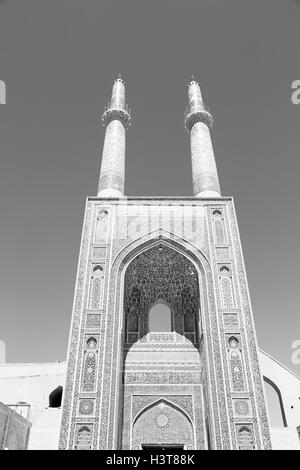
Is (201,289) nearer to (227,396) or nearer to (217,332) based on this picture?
(217,332)

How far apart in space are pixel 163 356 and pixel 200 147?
7560 millimetres

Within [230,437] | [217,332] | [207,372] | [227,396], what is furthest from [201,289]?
[230,437]

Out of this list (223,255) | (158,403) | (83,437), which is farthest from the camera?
(223,255)

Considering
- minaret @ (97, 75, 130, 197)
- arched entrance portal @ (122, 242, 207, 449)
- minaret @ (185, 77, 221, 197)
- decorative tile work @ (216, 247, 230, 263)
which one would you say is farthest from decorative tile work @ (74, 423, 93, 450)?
minaret @ (185, 77, 221, 197)

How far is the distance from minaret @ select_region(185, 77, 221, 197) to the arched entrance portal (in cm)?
291

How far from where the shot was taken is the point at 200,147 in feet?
44.5

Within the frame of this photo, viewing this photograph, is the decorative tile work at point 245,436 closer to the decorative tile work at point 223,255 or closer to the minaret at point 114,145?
the decorative tile work at point 223,255

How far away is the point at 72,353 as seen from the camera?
8.80 meters

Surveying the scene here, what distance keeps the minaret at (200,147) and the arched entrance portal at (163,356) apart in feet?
9.54

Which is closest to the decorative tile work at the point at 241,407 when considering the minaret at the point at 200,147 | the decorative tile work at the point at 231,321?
the decorative tile work at the point at 231,321

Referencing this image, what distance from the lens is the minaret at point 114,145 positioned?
1244 centimetres

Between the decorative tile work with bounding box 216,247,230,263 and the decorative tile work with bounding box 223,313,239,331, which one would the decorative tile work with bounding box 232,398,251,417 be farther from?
the decorative tile work with bounding box 216,247,230,263

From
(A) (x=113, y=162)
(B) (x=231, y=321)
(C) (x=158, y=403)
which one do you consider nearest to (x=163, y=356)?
(C) (x=158, y=403)

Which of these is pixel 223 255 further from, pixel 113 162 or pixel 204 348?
pixel 113 162
